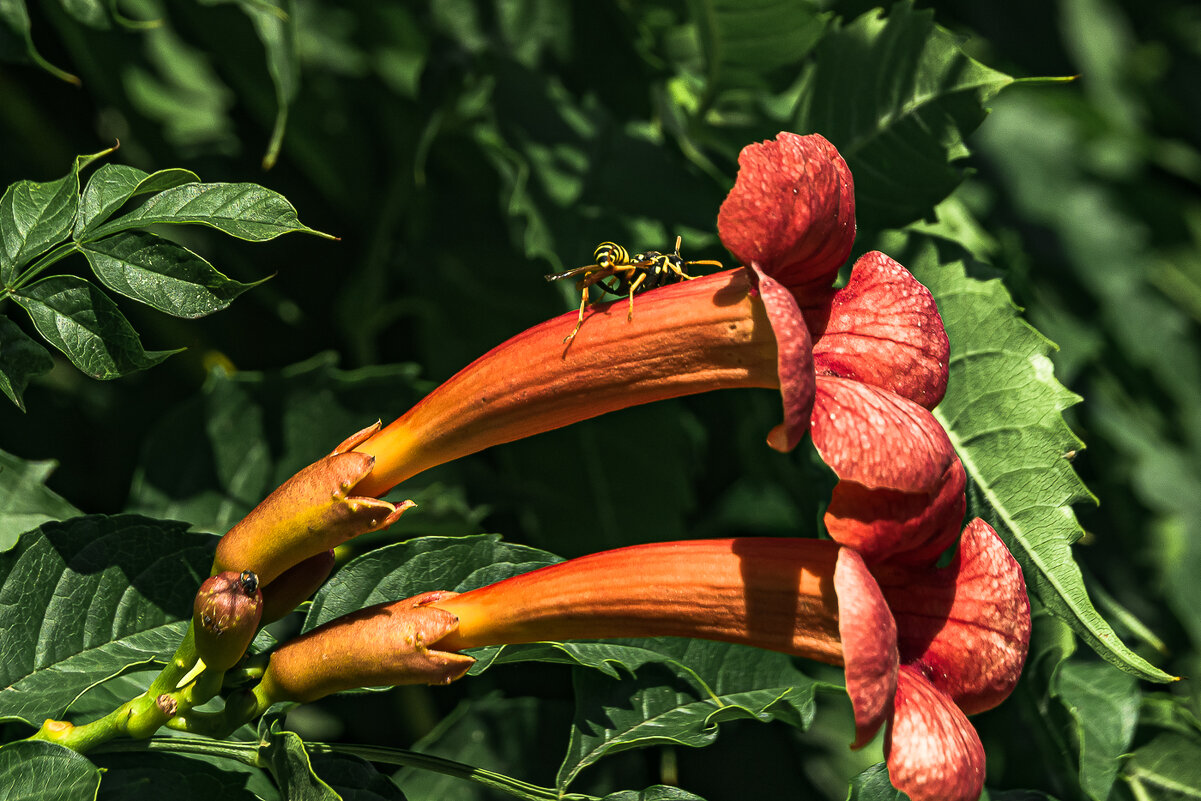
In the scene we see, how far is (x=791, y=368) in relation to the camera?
4.49 ft

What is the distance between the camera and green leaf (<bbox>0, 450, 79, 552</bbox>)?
6.84 ft

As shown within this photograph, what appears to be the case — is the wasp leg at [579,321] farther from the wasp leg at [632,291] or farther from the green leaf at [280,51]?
the green leaf at [280,51]

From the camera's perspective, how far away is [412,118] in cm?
355

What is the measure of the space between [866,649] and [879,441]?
30 centimetres

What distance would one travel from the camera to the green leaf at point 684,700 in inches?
72.4

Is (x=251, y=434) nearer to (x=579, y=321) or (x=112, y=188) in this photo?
(x=112, y=188)

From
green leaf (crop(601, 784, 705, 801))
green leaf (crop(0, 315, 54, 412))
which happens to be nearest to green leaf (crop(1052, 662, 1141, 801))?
green leaf (crop(601, 784, 705, 801))

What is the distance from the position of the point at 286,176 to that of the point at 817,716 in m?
2.68

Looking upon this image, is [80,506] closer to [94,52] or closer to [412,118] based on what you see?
[94,52]

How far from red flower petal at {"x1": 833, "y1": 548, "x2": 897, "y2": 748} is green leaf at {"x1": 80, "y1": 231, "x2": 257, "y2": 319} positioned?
1052 millimetres

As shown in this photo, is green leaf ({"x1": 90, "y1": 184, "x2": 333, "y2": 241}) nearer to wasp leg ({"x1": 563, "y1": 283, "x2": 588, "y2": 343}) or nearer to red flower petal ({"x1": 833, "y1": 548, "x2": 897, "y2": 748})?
wasp leg ({"x1": 563, "y1": 283, "x2": 588, "y2": 343})

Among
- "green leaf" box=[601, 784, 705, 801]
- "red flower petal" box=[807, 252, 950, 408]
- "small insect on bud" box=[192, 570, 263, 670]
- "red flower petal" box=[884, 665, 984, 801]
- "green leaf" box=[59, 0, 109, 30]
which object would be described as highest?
"green leaf" box=[59, 0, 109, 30]

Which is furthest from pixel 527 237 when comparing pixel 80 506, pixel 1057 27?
pixel 1057 27

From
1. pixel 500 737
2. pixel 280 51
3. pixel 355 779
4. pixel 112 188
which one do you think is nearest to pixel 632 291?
pixel 112 188
